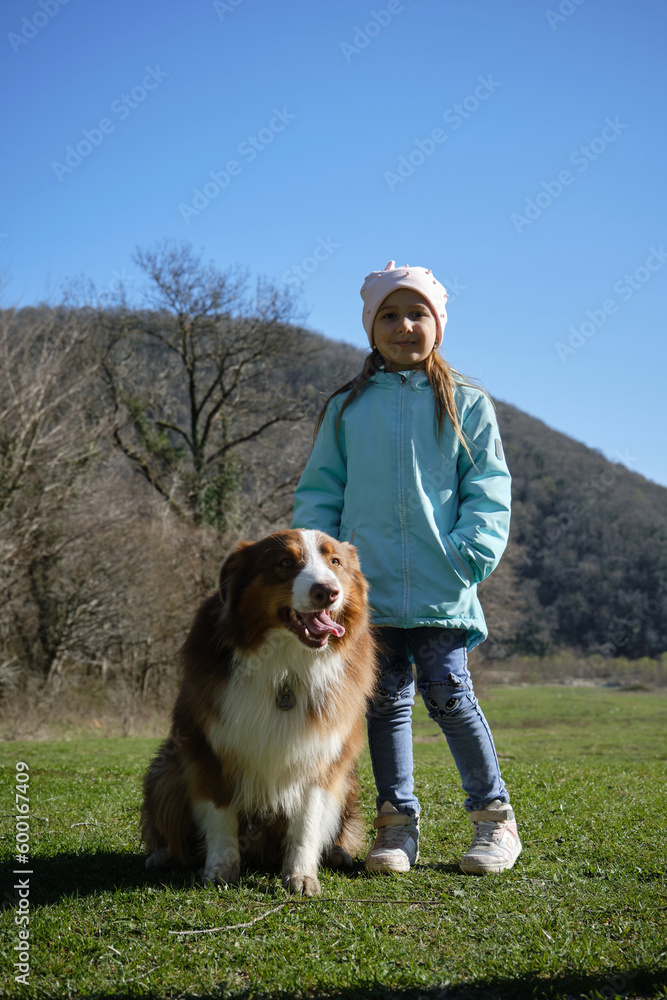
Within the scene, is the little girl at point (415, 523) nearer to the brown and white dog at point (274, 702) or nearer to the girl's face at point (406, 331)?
the girl's face at point (406, 331)

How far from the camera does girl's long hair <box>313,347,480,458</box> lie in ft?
12.0

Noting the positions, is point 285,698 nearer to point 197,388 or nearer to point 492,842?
point 492,842

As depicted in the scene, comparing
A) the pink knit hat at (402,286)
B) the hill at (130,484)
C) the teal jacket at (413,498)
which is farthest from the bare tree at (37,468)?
the pink knit hat at (402,286)

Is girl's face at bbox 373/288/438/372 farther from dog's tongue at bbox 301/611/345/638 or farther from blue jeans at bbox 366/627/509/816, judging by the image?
dog's tongue at bbox 301/611/345/638

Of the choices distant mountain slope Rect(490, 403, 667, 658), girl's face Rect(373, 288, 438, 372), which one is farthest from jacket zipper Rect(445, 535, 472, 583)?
distant mountain slope Rect(490, 403, 667, 658)

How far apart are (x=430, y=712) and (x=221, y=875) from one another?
3.70 feet

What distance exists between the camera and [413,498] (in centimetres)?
354

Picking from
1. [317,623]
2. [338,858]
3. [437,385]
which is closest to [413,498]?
[437,385]

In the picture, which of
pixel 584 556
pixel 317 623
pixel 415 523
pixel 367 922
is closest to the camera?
pixel 367 922

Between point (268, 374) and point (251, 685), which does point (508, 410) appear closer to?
point (268, 374)

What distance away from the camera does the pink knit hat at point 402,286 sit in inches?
150

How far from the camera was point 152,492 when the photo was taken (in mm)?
26219

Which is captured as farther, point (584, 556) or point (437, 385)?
point (584, 556)

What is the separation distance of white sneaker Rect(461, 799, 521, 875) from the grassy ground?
71mm
